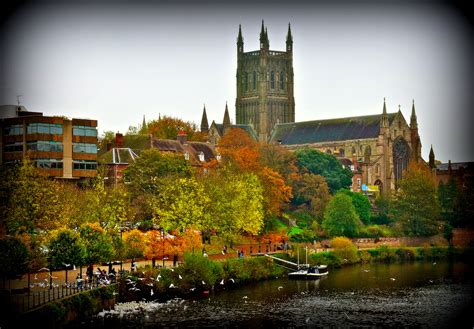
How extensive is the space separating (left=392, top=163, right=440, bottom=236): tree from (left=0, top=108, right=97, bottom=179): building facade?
49.4 metres

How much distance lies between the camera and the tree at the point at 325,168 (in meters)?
141

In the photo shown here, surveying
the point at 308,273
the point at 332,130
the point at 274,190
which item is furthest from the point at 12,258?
the point at 332,130

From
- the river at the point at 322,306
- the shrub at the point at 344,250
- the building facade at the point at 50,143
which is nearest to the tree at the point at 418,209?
the shrub at the point at 344,250

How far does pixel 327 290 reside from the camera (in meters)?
78.4

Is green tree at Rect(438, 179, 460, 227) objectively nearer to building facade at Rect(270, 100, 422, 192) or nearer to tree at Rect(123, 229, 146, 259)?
building facade at Rect(270, 100, 422, 192)

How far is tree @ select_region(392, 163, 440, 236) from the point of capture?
122750 millimetres

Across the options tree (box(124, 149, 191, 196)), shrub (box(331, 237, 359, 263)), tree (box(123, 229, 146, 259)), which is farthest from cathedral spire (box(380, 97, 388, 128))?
tree (box(123, 229, 146, 259))

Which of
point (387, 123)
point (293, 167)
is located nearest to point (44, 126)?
point (293, 167)

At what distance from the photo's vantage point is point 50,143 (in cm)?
9706

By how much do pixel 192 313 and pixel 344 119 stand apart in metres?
131

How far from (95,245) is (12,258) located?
432 inches

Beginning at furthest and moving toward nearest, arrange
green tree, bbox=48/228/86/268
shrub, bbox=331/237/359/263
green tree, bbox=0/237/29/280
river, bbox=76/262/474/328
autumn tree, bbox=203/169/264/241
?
1. shrub, bbox=331/237/359/263
2. autumn tree, bbox=203/169/264/241
3. green tree, bbox=48/228/86/268
4. river, bbox=76/262/474/328
5. green tree, bbox=0/237/29/280

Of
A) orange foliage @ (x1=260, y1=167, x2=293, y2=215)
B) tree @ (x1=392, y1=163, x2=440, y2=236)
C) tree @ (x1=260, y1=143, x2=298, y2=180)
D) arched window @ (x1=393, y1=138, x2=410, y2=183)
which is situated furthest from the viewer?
arched window @ (x1=393, y1=138, x2=410, y2=183)

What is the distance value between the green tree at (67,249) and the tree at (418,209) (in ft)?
225
